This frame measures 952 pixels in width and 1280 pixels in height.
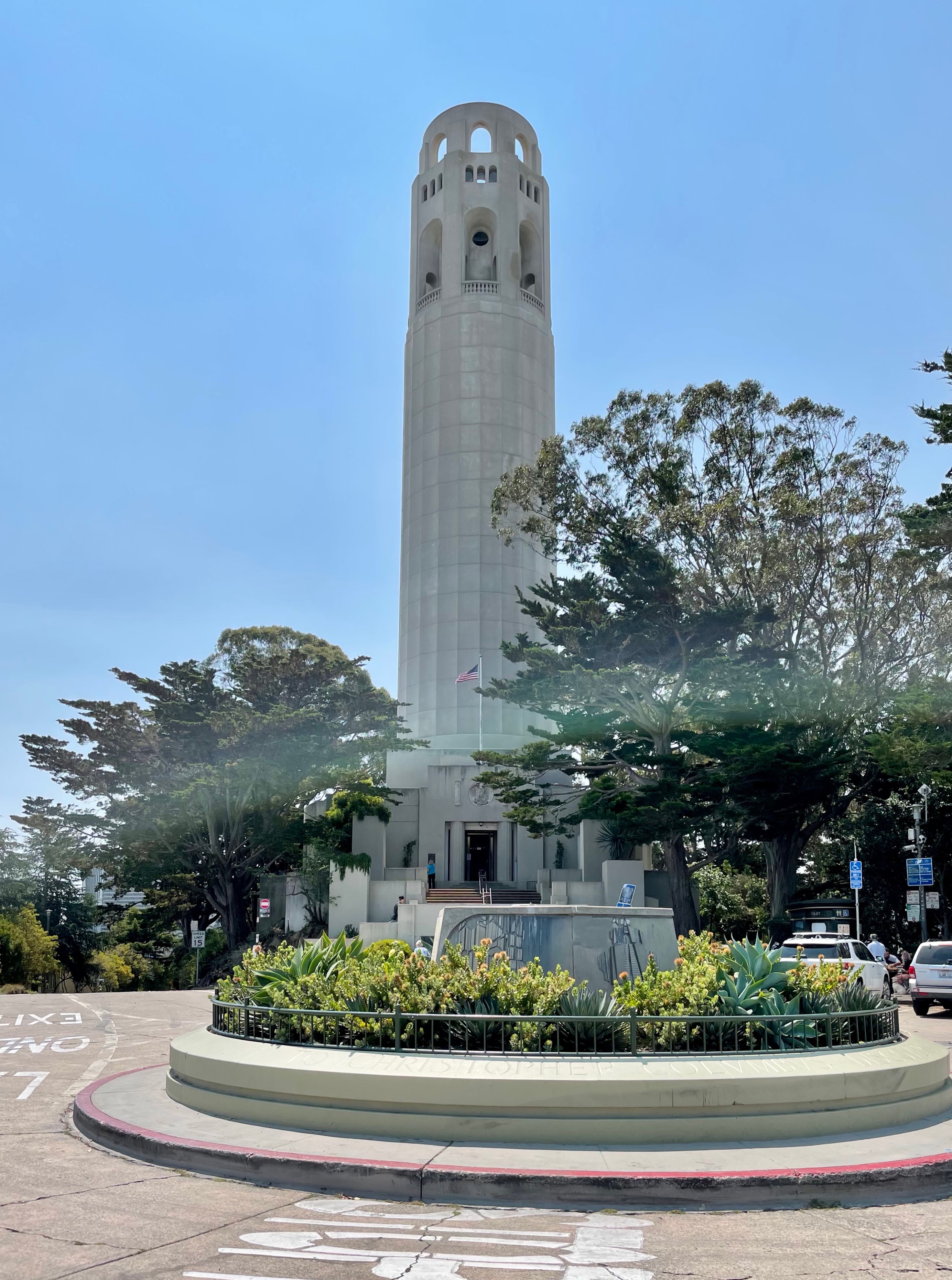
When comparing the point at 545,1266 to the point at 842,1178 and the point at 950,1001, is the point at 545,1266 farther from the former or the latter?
the point at 950,1001

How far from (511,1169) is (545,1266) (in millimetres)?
1775

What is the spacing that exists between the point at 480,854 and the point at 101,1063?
3510 cm

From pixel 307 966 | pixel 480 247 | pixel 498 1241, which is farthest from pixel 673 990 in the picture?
pixel 480 247

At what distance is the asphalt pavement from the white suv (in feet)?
50.6

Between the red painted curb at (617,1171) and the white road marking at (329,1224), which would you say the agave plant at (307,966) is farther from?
the white road marking at (329,1224)

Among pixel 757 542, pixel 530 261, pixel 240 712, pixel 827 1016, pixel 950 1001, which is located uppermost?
pixel 530 261

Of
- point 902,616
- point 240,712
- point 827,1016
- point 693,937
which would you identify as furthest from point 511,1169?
point 240,712

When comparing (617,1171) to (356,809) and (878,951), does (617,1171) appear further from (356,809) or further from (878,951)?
(356,809)

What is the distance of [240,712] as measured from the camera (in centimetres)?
4531

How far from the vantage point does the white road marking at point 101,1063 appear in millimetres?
13703

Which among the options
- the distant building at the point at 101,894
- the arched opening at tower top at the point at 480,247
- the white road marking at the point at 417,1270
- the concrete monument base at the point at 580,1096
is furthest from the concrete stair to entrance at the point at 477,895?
the white road marking at the point at 417,1270

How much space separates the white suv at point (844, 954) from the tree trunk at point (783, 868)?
12.1 meters

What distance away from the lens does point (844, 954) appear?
84.3 feet

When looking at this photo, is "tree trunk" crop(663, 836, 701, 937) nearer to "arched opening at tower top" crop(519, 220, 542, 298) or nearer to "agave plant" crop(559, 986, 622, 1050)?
"agave plant" crop(559, 986, 622, 1050)
